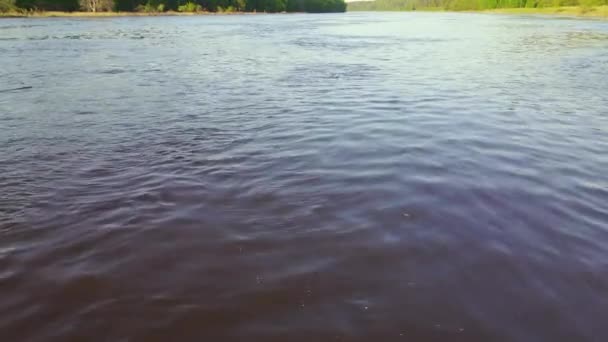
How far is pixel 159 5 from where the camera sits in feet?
339

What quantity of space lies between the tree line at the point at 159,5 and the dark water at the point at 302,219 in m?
83.6

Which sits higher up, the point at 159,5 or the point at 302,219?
the point at 159,5

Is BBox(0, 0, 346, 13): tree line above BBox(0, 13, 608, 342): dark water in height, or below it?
above

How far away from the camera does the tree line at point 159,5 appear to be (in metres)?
83.1

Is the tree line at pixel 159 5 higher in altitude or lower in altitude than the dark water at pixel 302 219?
higher

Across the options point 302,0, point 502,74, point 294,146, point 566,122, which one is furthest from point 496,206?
point 302,0

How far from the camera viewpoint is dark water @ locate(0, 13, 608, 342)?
3590 mm

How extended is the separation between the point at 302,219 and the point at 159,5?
112 metres

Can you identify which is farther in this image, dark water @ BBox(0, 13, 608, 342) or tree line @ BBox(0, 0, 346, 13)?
tree line @ BBox(0, 0, 346, 13)

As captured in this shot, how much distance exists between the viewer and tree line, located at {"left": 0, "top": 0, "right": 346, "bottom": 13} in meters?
83.1

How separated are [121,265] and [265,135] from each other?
5.05m

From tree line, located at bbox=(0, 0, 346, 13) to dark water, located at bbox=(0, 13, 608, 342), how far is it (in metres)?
83.6

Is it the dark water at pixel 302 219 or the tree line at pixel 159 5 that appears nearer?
the dark water at pixel 302 219

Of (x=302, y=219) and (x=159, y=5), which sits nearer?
(x=302, y=219)
